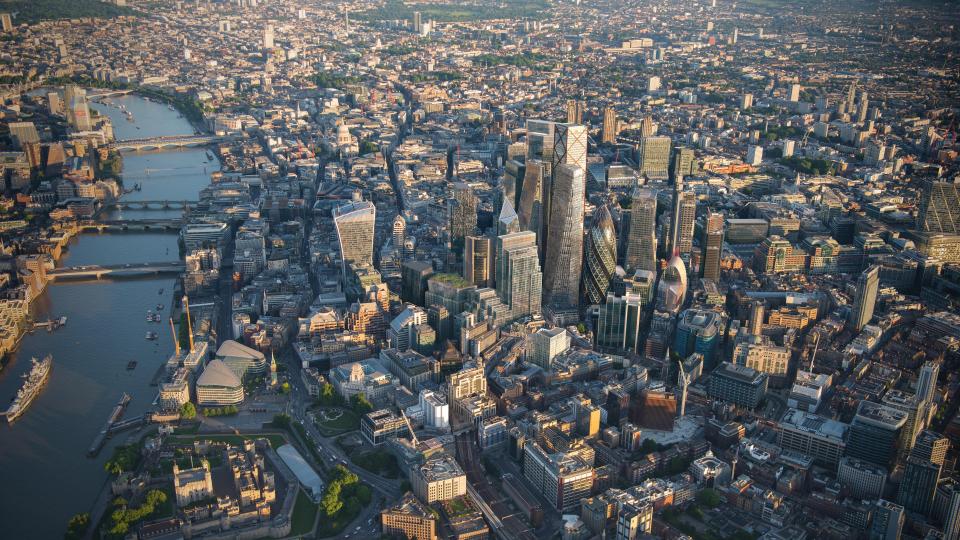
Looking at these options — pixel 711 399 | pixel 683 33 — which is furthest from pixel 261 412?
pixel 683 33

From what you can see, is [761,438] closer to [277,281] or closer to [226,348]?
[226,348]

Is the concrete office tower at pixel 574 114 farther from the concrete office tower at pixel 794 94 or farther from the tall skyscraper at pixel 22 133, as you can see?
the tall skyscraper at pixel 22 133

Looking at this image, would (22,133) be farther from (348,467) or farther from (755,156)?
(755,156)

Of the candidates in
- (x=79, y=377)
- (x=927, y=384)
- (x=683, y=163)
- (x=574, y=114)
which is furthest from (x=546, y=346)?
(x=574, y=114)

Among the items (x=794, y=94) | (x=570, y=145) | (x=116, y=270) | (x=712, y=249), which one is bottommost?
(x=116, y=270)

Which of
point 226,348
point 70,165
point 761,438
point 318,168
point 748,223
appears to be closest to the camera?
point 761,438

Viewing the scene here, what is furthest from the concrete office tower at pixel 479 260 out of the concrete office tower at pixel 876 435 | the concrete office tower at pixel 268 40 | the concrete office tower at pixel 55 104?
the concrete office tower at pixel 268 40
